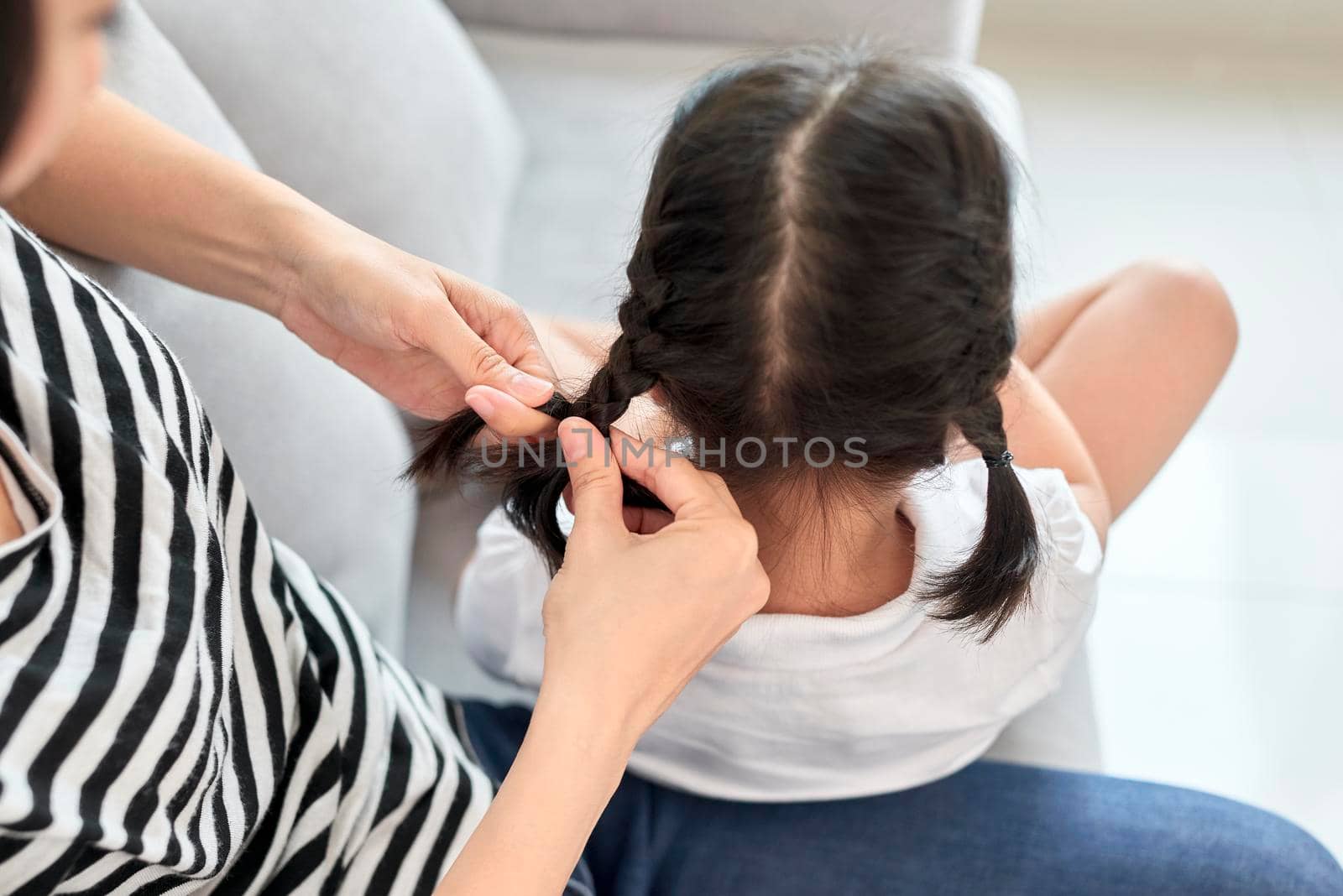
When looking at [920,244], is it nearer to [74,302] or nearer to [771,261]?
[771,261]

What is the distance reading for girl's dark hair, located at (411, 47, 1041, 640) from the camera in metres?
0.56

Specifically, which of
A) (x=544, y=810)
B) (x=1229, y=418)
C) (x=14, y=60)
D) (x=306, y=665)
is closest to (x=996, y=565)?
(x=544, y=810)

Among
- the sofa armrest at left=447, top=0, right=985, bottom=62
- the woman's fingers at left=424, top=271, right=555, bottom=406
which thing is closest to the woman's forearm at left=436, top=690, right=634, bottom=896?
the woman's fingers at left=424, top=271, right=555, bottom=406

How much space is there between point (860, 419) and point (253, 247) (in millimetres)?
488

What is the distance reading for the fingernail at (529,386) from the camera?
700mm

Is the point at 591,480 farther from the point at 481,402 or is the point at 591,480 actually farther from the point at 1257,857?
the point at 1257,857

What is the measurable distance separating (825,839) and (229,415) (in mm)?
595

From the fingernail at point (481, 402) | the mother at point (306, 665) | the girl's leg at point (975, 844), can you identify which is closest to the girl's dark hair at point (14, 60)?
the mother at point (306, 665)

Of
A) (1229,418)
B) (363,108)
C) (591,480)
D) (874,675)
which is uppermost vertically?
(363,108)

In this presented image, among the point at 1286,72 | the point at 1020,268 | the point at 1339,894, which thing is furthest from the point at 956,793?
the point at 1286,72

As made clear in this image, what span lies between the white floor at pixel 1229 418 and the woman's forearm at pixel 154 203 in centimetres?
87

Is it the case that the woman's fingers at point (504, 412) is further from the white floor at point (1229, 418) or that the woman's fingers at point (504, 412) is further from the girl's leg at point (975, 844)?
the white floor at point (1229, 418)

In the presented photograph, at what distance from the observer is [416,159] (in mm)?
1161

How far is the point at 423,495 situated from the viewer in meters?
1.13
